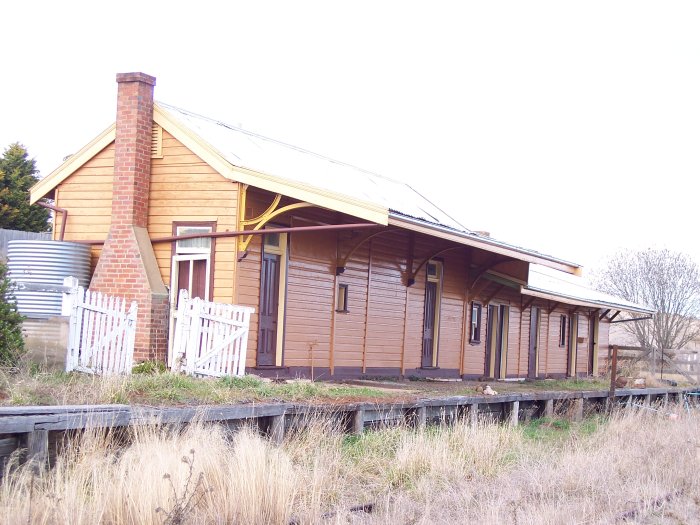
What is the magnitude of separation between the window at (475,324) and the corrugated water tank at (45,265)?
35.4ft

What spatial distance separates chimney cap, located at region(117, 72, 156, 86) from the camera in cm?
1550

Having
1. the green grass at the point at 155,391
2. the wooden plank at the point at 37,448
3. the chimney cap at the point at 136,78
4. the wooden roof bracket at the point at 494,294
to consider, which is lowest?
the wooden plank at the point at 37,448

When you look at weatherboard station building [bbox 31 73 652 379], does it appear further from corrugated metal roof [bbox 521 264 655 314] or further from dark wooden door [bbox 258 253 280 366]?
corrugated metal roof [bbox 521 264 655 314]

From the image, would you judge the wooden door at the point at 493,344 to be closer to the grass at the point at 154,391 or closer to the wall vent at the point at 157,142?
the grass at the point at 154,391

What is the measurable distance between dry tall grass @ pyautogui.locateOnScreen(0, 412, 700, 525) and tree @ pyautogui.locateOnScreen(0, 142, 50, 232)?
Result: 69.7 ft

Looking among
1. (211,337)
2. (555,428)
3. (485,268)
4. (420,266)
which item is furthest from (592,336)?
(211,337)

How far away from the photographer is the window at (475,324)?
2353 centimetres

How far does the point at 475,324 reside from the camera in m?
23.8

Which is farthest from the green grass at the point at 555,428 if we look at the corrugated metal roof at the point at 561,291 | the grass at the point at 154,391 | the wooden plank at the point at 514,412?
the corrugated metal roof at the point at 561,291

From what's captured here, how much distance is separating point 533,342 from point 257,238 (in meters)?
14.4

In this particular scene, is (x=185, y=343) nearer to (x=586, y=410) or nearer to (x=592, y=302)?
(x=586, y=410)

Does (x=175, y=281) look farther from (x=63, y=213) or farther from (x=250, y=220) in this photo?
(x=63, y=213)

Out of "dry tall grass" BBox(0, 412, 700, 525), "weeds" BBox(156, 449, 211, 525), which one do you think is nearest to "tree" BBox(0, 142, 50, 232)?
"dry tall grass" BBox(0, 412, 700, 525)

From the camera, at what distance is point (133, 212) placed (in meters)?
15.5
